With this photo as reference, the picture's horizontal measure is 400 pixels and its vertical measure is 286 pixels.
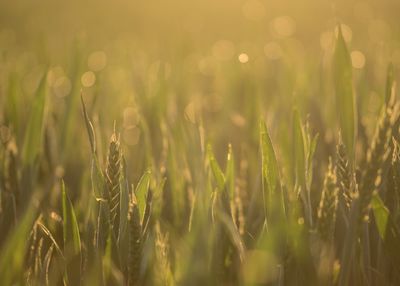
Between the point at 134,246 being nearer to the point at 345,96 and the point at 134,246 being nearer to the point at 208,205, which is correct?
the point at 208,205

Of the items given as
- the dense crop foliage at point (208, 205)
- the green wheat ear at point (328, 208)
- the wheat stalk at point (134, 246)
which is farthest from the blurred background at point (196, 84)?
the wheat stalk at point (134, 246)

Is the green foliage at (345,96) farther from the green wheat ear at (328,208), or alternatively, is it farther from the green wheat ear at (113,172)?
the green wheat ear at (113,172)

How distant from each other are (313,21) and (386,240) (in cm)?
331

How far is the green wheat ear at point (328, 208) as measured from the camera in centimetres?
63

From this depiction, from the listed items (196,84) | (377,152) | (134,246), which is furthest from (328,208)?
(196,84)

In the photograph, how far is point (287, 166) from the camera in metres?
0.86

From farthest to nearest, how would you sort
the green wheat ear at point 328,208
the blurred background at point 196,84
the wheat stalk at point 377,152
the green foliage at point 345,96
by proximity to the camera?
the blurred background at point 196,84
the green foliage at point 345,96
the green wheat ear at point 328,208
the wheat stalk at point 377,152

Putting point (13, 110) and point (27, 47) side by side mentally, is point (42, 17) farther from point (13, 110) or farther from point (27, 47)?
point (13, 110)

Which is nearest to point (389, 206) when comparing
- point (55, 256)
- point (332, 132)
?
point (332, 132)

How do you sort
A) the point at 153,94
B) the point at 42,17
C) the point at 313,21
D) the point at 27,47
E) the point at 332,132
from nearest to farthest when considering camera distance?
the point at 332,132
the point at 153,94
the point at 27,47
the point at 313,21
the point at 42,17

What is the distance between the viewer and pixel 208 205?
2.31 ft

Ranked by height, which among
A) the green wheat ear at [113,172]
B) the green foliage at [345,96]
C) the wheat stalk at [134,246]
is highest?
the green foliage at [345,96]

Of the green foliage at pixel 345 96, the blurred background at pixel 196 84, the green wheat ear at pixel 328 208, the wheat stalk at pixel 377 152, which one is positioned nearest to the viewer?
the wheat stalk at pixel 377 152

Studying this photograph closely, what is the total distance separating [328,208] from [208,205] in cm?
15
